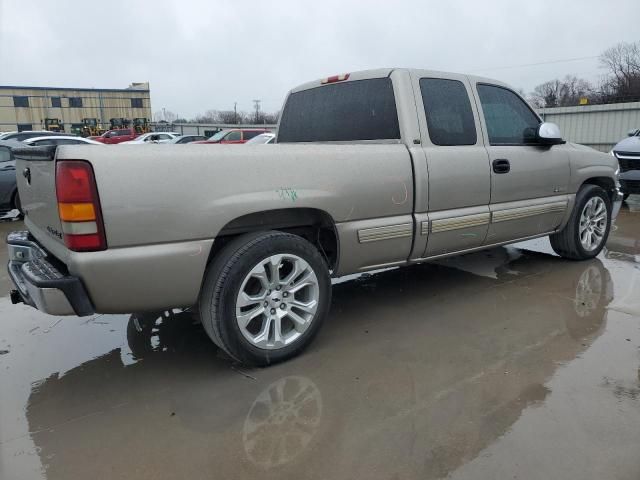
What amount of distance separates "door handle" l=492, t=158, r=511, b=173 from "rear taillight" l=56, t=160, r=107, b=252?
305 centimetres

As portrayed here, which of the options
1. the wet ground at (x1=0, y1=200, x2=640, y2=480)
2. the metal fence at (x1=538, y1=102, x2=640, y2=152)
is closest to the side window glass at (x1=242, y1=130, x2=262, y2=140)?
the metal fence at (x1=538, y1=102, x2=640, y2=152)

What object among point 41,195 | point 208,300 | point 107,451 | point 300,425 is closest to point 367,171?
point 208,300

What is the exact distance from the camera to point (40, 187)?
287 centimetres

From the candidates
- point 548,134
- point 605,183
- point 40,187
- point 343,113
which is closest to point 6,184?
point 40,187

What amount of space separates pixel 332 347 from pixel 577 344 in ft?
5.42

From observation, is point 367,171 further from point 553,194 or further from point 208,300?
point 553,194

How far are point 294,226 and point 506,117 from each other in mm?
2357

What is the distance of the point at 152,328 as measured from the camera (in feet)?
12.5

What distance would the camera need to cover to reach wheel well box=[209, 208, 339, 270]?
3039 mm

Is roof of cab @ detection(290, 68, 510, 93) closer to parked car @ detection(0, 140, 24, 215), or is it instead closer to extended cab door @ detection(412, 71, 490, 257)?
extended cab door @ detection(412, 71, 490, 257)

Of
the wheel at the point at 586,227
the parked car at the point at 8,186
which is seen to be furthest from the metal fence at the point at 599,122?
the parked car at the point at 8,186

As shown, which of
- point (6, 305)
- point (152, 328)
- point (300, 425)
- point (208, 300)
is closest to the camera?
point (300, 425)

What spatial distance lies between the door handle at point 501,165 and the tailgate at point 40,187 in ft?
10.5

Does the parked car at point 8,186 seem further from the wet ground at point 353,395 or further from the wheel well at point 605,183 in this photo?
the wheel well at point 605,183
